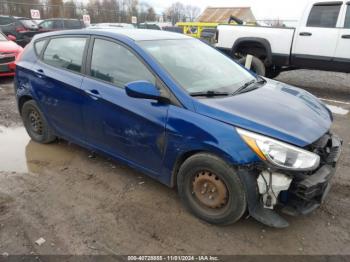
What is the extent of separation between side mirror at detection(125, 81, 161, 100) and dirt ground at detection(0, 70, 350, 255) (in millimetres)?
1130

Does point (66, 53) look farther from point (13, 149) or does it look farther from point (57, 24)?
point (57, 24)

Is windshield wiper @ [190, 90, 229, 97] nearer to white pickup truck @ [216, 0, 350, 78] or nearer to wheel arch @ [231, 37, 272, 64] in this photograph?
white pickup truck @ [216, 0, 350, 78]

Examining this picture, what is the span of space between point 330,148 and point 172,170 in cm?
149

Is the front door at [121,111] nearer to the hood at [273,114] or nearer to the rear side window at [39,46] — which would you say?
the hood at [273,114]

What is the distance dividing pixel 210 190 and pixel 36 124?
118 inches

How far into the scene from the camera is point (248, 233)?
9.69ft

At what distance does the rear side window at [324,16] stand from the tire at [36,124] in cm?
643

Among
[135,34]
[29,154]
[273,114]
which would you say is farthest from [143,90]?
[29,154]

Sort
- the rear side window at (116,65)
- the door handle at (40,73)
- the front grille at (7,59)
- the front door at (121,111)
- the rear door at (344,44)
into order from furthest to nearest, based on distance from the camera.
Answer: the front grille at (7,59)
the rear door at (344,44)
the door handle at (40,73)
the rear side window at (116,65)
the front door at (121,111)

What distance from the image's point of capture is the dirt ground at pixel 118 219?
9.12ft

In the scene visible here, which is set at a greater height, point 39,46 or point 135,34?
point 135,34

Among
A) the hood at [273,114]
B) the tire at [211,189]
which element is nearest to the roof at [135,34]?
the hood at [273,114]

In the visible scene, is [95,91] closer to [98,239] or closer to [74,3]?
[98,239]

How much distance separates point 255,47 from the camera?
8.84 meters
